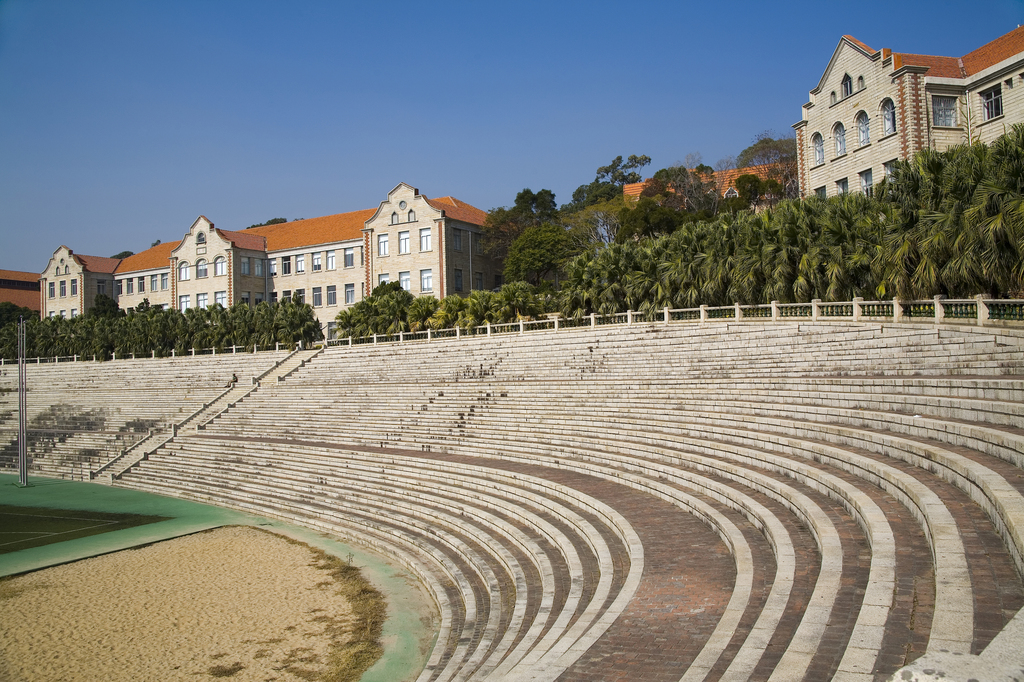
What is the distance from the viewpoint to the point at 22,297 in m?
95.2

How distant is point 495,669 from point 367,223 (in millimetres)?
53201

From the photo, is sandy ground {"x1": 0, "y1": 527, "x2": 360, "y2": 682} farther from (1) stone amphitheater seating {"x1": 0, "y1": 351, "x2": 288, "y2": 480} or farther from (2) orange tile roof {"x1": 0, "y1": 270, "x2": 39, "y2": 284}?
(2) orange tile roof {"x1": 0, "y1": 270, "x2": 39, "y2": 284}

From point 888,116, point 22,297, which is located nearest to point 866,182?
point 888,116

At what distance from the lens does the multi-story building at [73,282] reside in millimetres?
74500

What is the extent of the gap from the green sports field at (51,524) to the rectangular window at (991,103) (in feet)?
122

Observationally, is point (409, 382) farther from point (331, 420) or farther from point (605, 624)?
point (605, 624)

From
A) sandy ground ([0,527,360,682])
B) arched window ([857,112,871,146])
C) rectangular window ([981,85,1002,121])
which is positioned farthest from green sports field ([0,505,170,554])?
rectangular window ([981,85,1002,121])

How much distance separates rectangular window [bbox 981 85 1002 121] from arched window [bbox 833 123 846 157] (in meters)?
6.15

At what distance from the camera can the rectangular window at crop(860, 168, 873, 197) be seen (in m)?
34.0

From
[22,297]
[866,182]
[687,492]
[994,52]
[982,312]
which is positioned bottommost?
[687,492]

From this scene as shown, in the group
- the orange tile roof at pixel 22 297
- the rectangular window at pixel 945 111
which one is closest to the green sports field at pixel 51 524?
the rectangular window at pixel 945 111

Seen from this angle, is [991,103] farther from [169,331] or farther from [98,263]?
[98,263]

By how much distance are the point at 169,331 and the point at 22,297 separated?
56.2 meters

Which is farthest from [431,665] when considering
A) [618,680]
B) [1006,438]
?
[1006,438]
